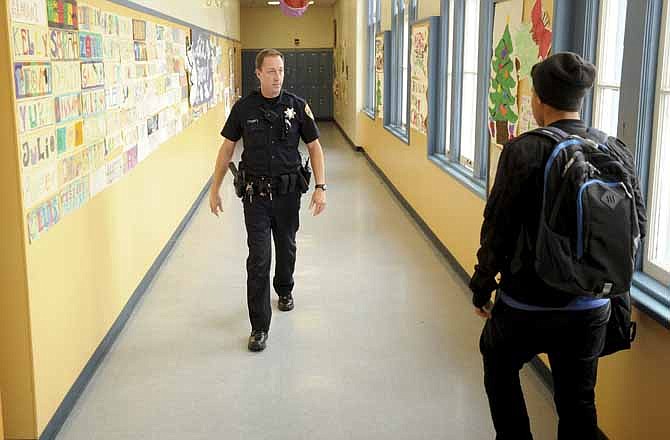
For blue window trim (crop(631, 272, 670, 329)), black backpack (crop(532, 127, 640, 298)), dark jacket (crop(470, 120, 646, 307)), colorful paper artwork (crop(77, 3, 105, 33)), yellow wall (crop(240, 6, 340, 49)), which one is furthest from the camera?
yellow wall (crop(240, 6, 340, 49))

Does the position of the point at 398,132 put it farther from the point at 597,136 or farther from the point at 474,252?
the point at 597,136

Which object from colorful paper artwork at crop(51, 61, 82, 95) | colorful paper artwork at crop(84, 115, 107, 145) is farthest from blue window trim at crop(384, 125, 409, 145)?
colorful paper artwork at crop(51, 61, 82, 95)

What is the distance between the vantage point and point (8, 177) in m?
2.47

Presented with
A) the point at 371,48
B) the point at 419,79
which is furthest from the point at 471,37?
the point at 371,48

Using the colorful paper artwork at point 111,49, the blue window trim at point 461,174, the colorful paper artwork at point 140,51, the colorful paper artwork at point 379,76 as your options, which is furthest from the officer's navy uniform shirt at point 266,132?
the colorful paper artwork at point 379,76

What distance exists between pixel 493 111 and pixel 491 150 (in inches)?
8.9

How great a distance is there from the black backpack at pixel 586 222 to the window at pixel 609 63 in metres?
1.04

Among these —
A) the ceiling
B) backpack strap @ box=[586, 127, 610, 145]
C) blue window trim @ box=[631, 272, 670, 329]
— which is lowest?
blue window trim @ box=[631, 272, 670, 329]

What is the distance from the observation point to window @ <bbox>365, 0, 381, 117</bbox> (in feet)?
35.3

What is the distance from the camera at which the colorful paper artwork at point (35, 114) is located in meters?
2.48

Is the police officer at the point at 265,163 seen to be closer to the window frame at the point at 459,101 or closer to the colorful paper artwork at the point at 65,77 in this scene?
the colorful paper artwork at the point at 65,77

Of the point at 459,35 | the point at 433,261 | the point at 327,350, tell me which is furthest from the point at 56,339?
the point at 459,35

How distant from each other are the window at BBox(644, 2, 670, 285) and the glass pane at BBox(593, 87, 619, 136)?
16.5 inches

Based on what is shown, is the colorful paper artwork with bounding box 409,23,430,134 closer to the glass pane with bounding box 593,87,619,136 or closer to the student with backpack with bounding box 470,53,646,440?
the glass pane with bounding box 593,87,619,136
